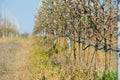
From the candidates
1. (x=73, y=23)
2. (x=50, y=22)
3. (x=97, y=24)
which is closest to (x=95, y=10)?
(x=97, y=24)

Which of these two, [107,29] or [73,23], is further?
[73,23]

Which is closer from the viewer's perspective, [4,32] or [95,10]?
[95,10]

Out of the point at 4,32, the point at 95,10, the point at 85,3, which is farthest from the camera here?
the point at 4,32

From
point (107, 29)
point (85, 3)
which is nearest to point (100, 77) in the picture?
point (107, 29)

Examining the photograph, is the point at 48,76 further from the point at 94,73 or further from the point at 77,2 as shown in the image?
the point at 77,2

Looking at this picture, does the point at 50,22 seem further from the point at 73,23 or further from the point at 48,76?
the point at 48,76

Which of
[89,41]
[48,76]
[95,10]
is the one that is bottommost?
[48,76]

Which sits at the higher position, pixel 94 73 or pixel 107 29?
pixel 107 29

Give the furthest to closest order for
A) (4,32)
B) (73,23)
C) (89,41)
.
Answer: (4,32)
(73,23)
(89,41)

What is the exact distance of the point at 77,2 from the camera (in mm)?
6754

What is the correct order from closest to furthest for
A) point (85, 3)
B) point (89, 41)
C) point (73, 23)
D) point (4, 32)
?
point (85, 3) → point (89, 41) → point (73, 23) → point (4, 32)

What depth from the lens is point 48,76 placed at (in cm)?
684

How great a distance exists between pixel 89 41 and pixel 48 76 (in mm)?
1417

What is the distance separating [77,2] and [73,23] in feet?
5.40
